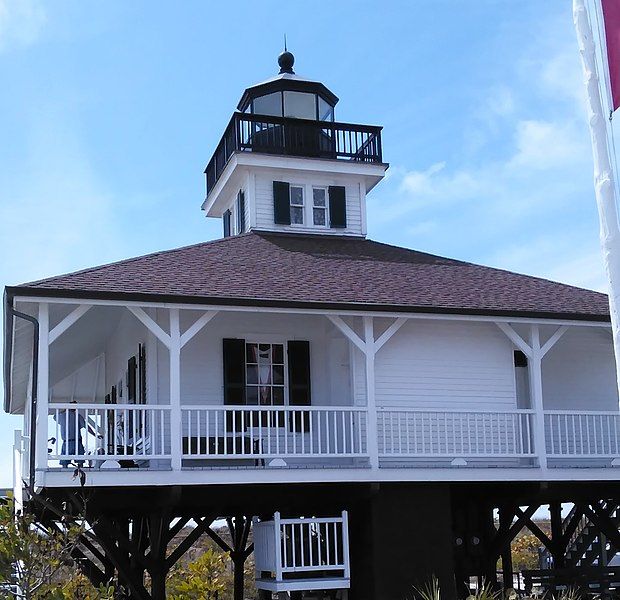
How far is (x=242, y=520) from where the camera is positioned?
22.4 metres

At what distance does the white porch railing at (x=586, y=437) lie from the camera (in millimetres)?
17391

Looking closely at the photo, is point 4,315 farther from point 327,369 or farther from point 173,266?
point 327,369

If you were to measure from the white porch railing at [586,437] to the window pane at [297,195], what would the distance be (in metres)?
7.15

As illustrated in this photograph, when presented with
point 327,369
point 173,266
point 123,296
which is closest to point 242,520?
point 327,369

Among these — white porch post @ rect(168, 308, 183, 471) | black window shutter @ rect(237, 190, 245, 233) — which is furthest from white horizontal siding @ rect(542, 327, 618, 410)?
white porch post @ rect(168, 308, 183, 471)

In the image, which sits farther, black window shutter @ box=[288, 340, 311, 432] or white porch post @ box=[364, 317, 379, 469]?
black window shutter @ box=[288, 340, 311, 432]

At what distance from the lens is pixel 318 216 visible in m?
22.8

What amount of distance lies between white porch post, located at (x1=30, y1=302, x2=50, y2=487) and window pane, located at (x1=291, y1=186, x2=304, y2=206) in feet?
28.6

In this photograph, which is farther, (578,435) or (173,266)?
(578,435)

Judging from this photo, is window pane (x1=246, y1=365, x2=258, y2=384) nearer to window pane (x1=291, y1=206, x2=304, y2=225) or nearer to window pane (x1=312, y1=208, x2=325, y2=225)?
window pane (x1=291, y1=206, x2=304, y2=225)

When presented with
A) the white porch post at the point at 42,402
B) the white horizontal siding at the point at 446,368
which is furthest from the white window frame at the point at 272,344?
the white porch post at the point at 42,402

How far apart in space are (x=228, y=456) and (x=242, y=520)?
291 inches

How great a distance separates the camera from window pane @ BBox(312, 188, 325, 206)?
2288 cm

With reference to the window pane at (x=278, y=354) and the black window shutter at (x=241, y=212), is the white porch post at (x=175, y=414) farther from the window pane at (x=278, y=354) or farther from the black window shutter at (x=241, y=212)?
the black window shutter at (x=241, y=212)
